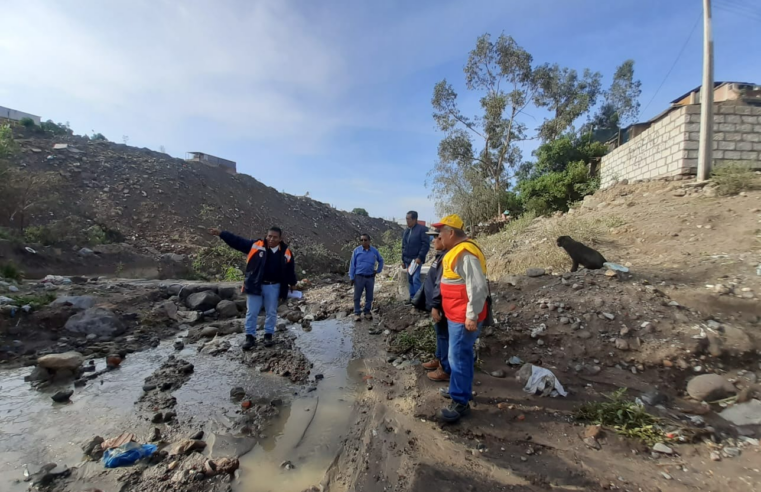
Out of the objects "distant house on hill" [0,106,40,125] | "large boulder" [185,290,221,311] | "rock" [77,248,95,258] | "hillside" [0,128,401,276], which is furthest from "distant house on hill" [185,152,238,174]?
"large boulder" [185,290,221,311]

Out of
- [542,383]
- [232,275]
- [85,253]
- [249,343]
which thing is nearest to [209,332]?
[249,343]

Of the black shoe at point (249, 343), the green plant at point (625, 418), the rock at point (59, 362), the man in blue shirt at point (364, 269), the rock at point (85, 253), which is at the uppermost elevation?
the man in blue shirt at point (364, 269)

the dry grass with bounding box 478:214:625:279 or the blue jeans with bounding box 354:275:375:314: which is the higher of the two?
the dry grass with bounding box 478:214:625:279

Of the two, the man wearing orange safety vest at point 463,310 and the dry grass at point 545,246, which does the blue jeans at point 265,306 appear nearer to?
the man wearing orange safety vest at point 463,310

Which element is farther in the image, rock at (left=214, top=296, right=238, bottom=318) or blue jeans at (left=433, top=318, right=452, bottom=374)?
rock at (left=214, top=296, right=238, bottom=318)

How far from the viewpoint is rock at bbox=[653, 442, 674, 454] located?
2525 mm

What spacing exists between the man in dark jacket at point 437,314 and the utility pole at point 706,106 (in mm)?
8390

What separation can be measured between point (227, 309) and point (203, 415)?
13.5 feet

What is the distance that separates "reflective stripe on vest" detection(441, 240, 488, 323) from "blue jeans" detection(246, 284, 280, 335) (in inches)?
115

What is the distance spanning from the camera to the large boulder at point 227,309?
699 centimetres

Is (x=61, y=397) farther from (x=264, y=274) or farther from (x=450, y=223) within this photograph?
(x=450, y=223)

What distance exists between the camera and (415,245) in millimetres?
6512

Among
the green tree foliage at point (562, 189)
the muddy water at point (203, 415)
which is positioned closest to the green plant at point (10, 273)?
the muddy water at point (203, 415)

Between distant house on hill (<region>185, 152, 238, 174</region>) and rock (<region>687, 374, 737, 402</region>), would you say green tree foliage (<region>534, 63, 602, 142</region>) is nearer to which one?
rock (<region>687, 374, 737, 402</region>)
